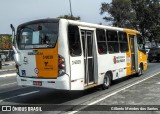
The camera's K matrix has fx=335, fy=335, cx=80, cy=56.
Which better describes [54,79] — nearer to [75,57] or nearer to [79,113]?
[75,57]

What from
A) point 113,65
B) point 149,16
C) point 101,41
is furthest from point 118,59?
point 149,16

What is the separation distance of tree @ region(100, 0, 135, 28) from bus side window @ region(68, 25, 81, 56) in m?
42.3

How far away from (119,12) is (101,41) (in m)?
40.7

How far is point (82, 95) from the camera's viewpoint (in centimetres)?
1230

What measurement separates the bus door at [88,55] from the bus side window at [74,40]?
0.50 m

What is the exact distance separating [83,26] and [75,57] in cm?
143

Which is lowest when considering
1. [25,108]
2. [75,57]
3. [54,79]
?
[25,108]

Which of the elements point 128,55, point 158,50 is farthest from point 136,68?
point 158,50

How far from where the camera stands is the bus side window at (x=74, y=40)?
1091 cm

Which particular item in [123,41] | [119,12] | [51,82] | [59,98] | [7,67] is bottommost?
[59,98]

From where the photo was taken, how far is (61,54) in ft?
34.6

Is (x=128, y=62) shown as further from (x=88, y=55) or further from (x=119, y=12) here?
(x=119, y=12)

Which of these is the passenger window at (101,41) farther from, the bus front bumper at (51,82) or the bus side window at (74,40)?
→ the bus front bumper at (51,82)

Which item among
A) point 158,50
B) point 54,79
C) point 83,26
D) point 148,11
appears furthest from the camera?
point 148,11
